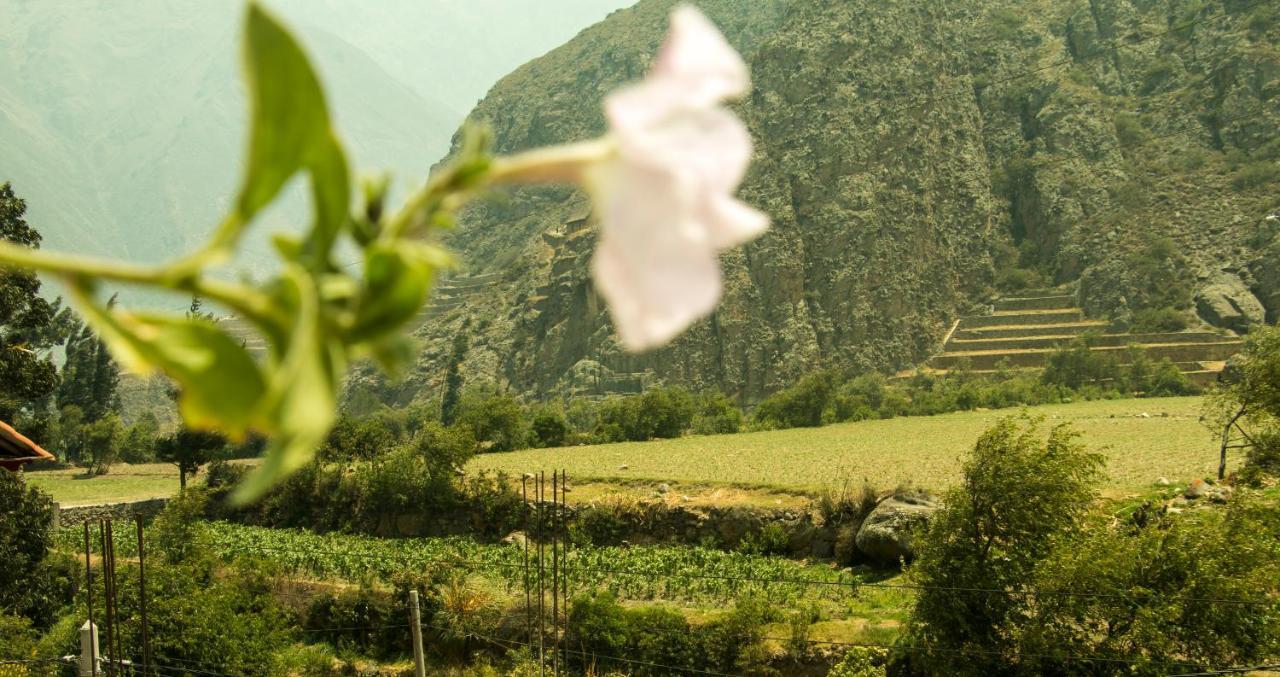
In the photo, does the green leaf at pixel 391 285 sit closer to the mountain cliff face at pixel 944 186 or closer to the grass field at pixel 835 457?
the grass field at pixel 835 457

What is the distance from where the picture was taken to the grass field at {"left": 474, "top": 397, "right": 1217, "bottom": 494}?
1045 inches

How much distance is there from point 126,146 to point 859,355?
99483mm

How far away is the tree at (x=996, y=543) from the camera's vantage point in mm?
13906

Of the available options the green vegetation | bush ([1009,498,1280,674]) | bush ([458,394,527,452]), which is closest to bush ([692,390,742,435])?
bush ([458,394,527,452])

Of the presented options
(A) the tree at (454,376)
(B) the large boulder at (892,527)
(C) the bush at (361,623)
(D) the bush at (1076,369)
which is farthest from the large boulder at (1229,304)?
(C) the bush at (361,623)

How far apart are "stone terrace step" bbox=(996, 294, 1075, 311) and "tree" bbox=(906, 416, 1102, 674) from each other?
42.2 meters

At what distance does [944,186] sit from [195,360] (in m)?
63.4

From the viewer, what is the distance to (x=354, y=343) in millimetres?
335

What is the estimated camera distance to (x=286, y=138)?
1.10 ft

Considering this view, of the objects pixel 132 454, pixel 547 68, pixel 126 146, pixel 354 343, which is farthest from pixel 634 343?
pixel 126 146

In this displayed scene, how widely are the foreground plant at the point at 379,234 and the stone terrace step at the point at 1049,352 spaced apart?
5099cm

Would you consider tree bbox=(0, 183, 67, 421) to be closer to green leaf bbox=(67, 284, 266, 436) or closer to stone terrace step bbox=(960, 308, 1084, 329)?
green leaf bbox=(67, 284, 266, 436)

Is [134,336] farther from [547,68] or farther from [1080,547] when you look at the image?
[547,68]

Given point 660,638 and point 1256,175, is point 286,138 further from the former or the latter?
point 1256,175
